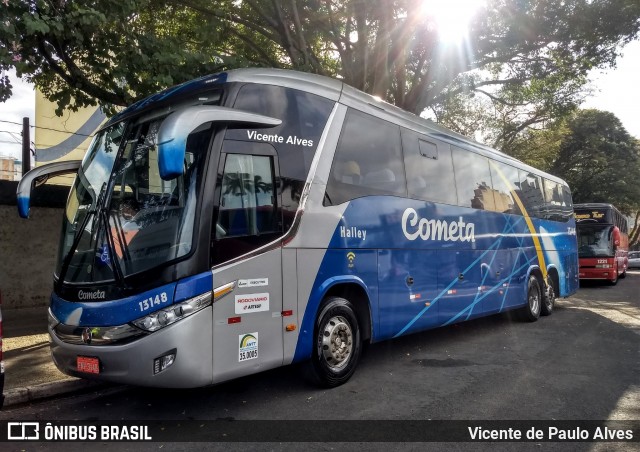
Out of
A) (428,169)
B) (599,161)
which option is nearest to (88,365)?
(428,169)

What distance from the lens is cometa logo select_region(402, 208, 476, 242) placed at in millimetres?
7309

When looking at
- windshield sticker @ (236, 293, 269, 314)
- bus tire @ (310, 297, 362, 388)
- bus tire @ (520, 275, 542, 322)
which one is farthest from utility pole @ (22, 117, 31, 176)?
bus tire @ (520, 275, 542, 322)

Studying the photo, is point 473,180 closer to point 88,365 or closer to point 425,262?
point 425,262

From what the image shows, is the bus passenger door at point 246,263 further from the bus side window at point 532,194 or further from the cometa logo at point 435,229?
the bus side window at point 532,194

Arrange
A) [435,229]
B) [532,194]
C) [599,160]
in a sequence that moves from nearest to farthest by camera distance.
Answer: [435,229], [532,194], [599,160]

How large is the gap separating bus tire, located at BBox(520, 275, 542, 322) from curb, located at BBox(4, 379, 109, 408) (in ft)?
29.0

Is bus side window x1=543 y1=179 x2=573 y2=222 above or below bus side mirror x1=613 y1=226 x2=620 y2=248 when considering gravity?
above

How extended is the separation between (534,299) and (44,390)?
32.5 ft

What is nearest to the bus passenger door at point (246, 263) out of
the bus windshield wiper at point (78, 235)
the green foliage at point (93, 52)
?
the bus windshield wiper at point (78, 235)

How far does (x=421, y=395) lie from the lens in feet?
18.3

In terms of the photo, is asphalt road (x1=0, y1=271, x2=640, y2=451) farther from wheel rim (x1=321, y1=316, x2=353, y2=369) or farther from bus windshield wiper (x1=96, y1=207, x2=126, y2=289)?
bus windshield wiper (x1=96, y1=207, x2=126, y2=289)

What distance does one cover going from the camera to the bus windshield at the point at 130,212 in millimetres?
4621

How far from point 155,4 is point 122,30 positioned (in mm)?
3740

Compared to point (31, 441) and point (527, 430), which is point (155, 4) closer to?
point (31, 441)
